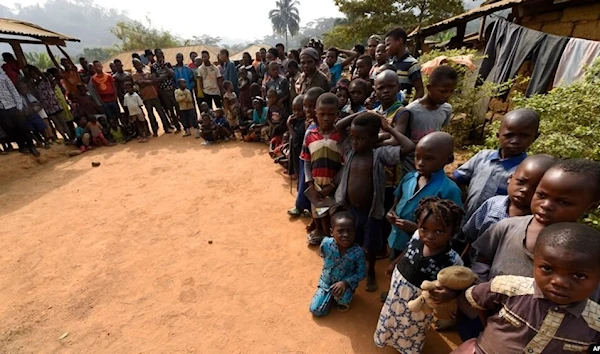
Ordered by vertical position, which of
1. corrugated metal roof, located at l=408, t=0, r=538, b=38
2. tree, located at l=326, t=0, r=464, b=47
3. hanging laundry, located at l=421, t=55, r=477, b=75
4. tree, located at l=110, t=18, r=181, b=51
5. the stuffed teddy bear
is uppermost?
tree, located at l=110, t=18, r=181, b=51

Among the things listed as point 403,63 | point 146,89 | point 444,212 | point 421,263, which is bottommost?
point 421,263

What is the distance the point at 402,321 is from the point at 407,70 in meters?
2.95

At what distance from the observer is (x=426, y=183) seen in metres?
2.05

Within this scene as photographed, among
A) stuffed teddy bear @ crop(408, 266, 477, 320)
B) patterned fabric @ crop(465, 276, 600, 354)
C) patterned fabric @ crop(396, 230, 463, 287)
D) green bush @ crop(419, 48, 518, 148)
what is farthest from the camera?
green bush @ crop(419, 48, 518, 148)

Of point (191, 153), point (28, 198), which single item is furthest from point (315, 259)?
point (28, 198)

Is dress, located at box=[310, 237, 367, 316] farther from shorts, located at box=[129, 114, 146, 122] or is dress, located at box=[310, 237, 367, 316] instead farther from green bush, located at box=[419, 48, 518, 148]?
shorts, located at box=[129, 114, 146, 122]

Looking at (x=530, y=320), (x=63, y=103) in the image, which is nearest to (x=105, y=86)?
(x=63, y=103)

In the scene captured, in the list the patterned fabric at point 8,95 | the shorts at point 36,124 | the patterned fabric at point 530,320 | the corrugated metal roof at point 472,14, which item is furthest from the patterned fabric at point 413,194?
the shorts at point 36,124

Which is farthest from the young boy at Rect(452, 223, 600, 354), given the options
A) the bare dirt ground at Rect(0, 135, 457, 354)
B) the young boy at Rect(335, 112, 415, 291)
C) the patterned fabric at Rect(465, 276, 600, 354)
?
the young boy at Rect(335, 112, 415, 291)

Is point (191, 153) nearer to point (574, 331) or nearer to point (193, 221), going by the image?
point (193, 221)

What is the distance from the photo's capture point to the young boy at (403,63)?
360cm

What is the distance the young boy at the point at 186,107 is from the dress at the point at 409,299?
685 centimetres

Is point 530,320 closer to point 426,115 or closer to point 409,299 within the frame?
point 409,299

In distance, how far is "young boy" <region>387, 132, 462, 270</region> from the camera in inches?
75.9
